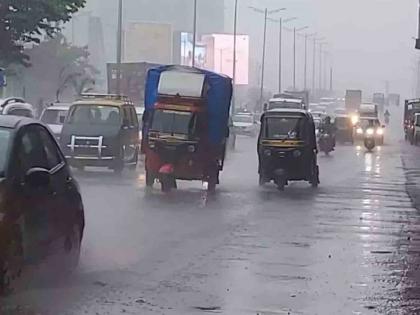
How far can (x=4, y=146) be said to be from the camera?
34.8 ft

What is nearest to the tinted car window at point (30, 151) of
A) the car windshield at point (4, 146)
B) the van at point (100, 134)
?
the car windshield at point (4, 146)

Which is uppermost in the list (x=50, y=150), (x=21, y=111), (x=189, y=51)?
(x=189, y=51)

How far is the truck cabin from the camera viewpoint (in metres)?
24.7

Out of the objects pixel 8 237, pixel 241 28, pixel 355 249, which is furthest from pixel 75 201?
pixel 241 28

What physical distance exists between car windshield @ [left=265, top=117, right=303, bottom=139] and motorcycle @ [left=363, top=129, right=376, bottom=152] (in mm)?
27651

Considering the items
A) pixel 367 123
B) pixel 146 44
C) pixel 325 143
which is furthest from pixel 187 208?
pixel 146 44


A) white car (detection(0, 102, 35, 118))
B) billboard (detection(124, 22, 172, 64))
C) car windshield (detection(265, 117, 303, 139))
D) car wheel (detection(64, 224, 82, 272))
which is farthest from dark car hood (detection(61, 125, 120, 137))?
billboard (detection(124, 22, 172, 64))

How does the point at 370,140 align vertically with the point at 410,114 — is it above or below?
below

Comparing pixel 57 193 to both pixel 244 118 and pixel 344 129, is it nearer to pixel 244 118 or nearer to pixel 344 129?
pixel 344 129

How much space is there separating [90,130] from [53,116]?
4653 mm

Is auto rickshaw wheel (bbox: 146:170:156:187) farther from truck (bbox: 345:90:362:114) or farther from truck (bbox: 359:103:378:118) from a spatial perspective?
truck (bbox: 345:90:362:114)

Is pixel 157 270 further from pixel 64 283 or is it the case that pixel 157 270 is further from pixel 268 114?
pixel 268 114

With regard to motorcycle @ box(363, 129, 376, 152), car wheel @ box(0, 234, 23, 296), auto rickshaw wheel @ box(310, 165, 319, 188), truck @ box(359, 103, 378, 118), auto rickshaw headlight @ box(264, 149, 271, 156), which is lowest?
motorcycle @ box(363, 129, 376, 152)

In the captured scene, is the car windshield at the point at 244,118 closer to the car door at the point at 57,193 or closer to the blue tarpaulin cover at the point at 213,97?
the blue tarpaulin cover at the point at 213,97
